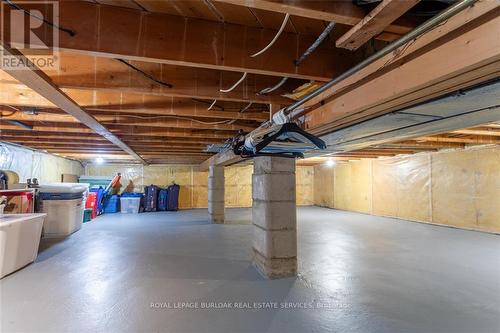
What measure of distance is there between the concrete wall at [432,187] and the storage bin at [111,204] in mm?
7325

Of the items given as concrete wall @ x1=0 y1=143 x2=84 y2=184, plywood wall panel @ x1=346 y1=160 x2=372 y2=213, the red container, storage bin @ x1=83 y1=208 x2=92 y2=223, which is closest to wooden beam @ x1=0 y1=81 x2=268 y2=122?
concrete wall @ x1=0 y1=143 x2=84 y2=184

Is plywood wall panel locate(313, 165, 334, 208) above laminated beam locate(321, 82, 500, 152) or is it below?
below

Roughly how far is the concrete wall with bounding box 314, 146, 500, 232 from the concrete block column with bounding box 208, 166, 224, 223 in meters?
4.41

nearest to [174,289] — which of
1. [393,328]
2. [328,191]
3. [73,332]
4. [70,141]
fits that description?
[73,332]

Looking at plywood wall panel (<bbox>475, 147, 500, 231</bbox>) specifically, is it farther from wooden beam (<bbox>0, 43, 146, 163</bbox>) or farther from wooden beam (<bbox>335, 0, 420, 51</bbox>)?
wooden beam (<bbox>0, 43, 146, 163</bbox>)

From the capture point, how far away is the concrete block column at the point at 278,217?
284 centimetres

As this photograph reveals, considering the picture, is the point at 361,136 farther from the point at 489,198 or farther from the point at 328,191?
the point at 328,191

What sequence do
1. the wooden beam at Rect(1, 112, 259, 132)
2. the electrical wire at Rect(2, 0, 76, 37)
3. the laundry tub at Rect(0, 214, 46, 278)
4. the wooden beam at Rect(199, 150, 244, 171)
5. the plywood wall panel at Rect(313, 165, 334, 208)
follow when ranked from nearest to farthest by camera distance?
the electrical wire at Rect(2, 0, 76, 37) → the laundry tub at Rect(0, 214, 46, 278) → the wooden beam at Rect(1, 112, 259, 132) → the wooden beam at Rect(199, 150, 244, 171) → the plywood wall panel at Rect(313, 165, 334, 208)

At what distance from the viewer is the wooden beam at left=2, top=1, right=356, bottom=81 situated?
1.32 m

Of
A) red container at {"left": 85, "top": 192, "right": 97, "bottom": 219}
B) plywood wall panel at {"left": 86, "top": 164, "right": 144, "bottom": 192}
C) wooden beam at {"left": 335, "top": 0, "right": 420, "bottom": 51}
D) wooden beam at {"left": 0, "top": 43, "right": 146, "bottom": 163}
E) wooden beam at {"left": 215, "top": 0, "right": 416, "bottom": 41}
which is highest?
wooden beam at {"left": 215, "top": 0, "right": 416, "bottom": 41}

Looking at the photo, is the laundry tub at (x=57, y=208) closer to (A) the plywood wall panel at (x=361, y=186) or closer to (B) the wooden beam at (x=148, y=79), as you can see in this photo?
(B) the wooden beam at (x=148, y=79)

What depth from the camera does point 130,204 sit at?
27.8 ft

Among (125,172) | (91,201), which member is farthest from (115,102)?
(125,172)

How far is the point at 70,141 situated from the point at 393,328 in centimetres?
524
